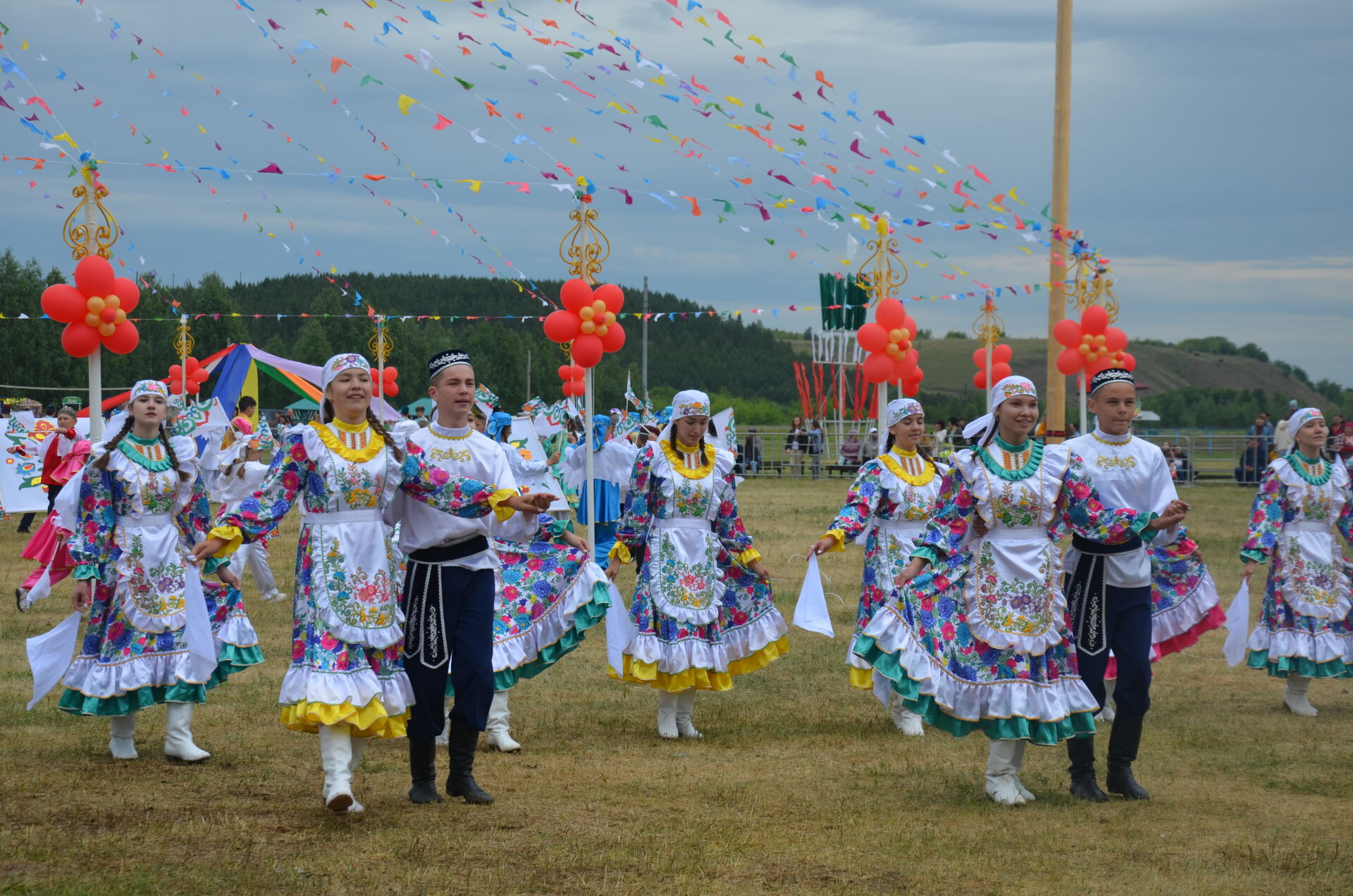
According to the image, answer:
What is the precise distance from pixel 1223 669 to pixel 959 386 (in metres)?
94.8

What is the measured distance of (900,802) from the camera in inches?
226

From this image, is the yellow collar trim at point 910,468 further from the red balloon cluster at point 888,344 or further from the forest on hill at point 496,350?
the forest on hill at point 496,350

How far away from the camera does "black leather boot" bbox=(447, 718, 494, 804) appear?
553 centimetres

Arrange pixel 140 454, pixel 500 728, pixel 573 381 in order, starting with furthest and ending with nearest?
pixel 573 381
pixel 500 728
pixel 140 454

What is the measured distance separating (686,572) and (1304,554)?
12.6ft

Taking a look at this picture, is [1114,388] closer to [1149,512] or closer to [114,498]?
[1149,512]

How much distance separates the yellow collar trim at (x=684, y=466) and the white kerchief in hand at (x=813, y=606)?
79 cm

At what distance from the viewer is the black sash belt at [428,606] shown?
5371mm

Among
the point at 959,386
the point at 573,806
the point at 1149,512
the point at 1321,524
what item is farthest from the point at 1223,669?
the point at 959,386

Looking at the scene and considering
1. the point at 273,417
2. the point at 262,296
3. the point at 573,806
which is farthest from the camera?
the point at 262,296

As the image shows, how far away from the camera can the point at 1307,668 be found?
811cm

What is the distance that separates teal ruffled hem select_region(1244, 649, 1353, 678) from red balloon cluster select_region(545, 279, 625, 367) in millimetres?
4436

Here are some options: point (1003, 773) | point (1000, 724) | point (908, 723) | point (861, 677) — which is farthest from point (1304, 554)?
point (1000, 724)

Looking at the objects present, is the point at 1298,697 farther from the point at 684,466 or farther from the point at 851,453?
the point at 851,453
